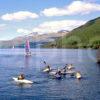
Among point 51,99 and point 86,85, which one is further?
point 86,85

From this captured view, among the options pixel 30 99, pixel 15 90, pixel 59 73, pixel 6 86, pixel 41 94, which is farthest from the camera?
pixel 59 73

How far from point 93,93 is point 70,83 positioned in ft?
64.0

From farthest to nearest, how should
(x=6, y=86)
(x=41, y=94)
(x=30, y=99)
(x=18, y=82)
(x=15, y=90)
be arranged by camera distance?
(x=18, y=82) < (x=6, y=86) < (x=15, y=90) < (x=41, y=94) < (x=30, y=99)

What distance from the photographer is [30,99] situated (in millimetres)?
84000

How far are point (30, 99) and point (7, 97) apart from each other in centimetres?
656

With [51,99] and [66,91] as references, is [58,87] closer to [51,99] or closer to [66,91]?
[66,91]

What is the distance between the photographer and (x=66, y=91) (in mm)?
94688

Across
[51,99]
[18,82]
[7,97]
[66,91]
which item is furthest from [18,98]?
[18,82]

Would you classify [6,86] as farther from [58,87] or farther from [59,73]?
[59,73]

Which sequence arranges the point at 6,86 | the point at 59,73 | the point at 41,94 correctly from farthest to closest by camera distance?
the point at 59,73 → the point at 6,86 → the point at 41,94

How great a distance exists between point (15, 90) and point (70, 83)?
68.9 ft

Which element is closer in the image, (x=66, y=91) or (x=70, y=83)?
(x=66, y=91)

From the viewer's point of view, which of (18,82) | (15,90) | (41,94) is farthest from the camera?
(18,82)

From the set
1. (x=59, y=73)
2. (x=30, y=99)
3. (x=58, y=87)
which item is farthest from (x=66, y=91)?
(x=59, y=73)
